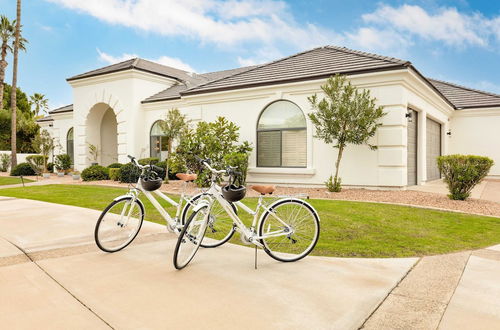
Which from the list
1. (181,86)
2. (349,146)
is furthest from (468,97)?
(181,86)

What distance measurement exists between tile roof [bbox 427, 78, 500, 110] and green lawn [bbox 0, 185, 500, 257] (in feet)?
49.1

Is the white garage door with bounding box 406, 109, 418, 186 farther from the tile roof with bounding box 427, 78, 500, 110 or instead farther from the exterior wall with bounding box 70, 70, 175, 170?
the exterior wall with bounding box 70, 70, 175, 170

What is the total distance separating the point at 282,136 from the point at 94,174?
1021 cm

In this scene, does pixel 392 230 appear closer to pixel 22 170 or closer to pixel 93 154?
pixel 93 154

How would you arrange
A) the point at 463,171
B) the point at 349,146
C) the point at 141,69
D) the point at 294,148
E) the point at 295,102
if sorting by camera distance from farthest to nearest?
the point at 141,69 < the point at 294,148 < the point at 295,102 < the point at 349,146 < the point at 463,171

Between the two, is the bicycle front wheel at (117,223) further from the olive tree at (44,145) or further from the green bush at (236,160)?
the olive tree at (44,145)

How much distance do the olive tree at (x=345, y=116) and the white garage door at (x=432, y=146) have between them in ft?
22.4

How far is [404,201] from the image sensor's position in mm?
10305

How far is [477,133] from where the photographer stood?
2053 centimetres

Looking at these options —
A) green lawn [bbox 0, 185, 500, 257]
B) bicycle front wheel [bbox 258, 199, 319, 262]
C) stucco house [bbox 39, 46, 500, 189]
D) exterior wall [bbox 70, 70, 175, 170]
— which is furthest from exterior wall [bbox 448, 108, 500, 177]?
bicycle front wheel [bbox 258, 199, 319, 262]

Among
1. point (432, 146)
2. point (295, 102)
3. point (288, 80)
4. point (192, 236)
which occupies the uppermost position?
point (288, 80)

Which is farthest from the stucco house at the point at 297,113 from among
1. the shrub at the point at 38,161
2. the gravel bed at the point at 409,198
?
the shrub at the point at 38,161

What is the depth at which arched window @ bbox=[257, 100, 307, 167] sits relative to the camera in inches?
554

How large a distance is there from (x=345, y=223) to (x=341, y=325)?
175 inches
